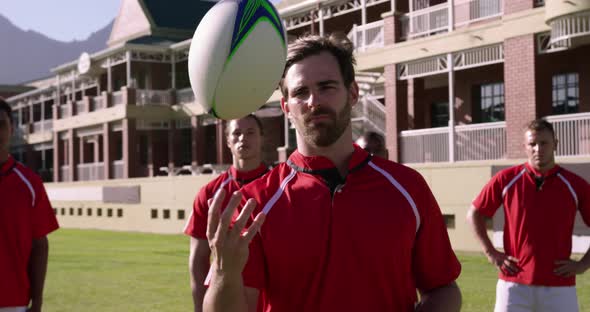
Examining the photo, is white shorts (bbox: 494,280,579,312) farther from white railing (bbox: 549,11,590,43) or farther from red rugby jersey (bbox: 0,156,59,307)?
white railing (bbox: 549,11,590,43)

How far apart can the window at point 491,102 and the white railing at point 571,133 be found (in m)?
4.73

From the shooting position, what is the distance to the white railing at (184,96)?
36531 mm

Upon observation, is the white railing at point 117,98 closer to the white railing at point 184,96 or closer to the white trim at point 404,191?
the white railing at point 184,96

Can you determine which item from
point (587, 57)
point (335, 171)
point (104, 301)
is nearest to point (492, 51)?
point (587, 57)

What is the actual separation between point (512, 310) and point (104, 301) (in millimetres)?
7590

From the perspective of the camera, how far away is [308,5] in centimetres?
2861

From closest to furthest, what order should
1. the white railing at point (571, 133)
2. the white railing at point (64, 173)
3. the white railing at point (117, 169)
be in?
the white railing at point (571, 133) → the white railing at point (117, 169) → the white railing at point (64, 173)

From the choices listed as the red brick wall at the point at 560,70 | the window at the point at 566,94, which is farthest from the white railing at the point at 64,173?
the window at the point at 566,94

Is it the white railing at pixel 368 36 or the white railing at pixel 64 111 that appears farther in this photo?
the white railing at pixel 64 111

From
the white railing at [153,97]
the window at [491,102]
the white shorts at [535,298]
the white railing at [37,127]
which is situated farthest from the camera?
the white railing at [37,127]

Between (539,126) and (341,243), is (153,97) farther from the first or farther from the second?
(341,243)

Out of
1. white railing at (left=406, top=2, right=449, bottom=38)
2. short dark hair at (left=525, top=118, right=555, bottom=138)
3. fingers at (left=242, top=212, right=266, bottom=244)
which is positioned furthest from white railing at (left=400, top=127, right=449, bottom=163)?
fingers at (left=242, top=212, right=266, bottom=244)

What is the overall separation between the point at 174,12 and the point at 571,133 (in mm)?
30459

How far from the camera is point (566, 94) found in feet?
69.0
